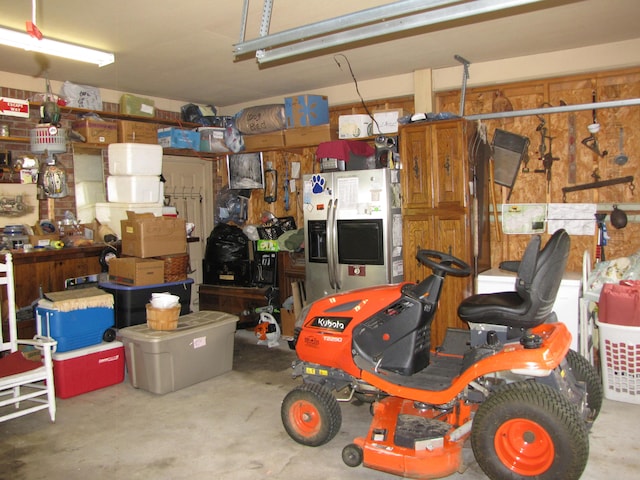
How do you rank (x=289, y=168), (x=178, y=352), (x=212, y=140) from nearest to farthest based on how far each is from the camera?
(x=178, y=352), (x=212, y=140), (x=289, y=168)

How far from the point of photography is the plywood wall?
4691mm

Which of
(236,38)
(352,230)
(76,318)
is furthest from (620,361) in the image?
(76,318)

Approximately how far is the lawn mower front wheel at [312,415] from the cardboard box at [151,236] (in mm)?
2378

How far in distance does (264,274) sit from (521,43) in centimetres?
370

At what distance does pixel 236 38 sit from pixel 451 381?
3.21 metres

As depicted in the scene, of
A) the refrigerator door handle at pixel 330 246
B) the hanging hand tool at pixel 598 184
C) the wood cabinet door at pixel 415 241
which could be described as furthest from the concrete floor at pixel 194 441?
the hanging hand tool at pixel 598 184

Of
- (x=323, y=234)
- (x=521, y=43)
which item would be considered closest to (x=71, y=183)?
(x=323, y=234)

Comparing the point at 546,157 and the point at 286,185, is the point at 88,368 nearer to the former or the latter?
the point at 286,185

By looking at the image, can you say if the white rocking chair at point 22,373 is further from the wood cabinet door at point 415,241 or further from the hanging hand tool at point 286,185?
the hanging hand tool at point 286,185

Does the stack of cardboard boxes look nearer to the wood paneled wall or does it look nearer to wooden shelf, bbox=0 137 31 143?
wooden shelf, bbox=0 137 31 143

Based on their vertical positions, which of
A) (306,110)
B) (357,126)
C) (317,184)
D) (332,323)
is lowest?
(332,323)

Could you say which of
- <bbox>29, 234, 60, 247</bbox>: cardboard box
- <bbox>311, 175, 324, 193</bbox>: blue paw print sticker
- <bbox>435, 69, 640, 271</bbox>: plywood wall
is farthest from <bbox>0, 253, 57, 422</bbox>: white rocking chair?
<bbox>435, 69, 640, 271</bbox>: plywood wall

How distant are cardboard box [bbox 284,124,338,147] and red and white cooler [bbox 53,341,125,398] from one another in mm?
2980

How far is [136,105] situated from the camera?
236 inches
